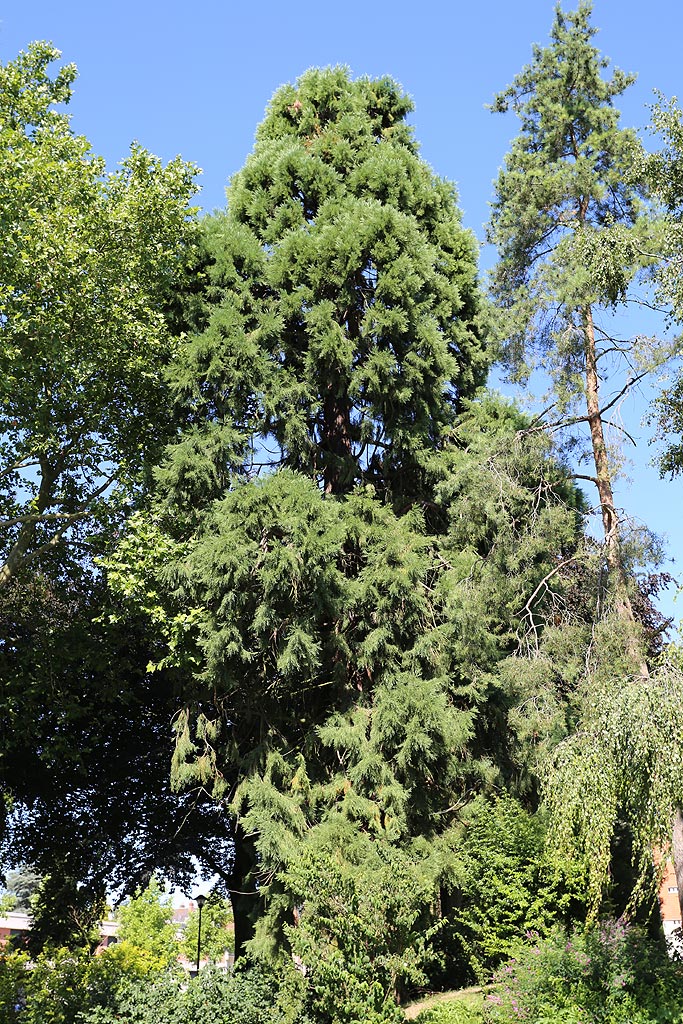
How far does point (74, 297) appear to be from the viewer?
46.3 feet

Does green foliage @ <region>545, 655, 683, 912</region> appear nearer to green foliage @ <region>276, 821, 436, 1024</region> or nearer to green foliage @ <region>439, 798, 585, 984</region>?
green foliage @ <region>439, 798, 585, 984</region>

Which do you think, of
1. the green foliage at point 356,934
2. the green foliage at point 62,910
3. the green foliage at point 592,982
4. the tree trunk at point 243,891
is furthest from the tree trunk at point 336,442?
the green foliage at point 62,910

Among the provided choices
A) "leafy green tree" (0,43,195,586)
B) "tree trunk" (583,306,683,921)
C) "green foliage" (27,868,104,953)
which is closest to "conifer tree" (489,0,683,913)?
"tree trunk" (583,306,683,921)

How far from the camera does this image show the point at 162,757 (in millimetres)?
20797

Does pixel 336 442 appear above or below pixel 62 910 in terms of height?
above

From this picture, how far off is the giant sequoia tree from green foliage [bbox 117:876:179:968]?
357 inches

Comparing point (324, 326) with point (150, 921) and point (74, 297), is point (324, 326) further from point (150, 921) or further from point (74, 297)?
point (150, 921)

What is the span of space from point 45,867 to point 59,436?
1102 centimetres


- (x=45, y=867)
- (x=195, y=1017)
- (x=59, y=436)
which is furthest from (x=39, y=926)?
Answer: (x=59, y=436)

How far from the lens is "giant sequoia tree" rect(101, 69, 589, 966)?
1348 cm

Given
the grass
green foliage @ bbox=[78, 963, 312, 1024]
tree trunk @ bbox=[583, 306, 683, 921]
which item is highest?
tree trunk @ bbox=[583, 306, 683, 921]

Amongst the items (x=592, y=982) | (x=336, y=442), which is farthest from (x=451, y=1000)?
(x=336, y=442)

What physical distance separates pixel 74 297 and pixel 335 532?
5499 mm

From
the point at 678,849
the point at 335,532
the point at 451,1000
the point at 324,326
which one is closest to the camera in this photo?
the point at 678,849
